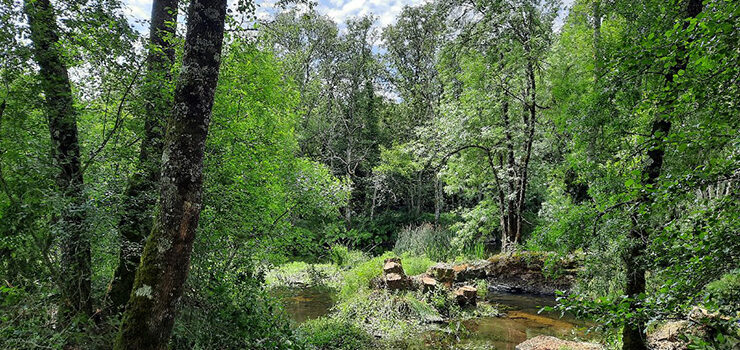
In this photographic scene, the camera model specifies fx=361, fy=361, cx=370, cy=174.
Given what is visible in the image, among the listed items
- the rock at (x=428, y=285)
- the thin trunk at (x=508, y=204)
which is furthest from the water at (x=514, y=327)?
the thin trunk at (x=508, y=204)

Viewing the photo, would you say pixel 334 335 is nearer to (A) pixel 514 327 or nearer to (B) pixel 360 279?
(B) pixel 360 279

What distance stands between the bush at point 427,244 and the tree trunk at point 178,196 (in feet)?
36.0

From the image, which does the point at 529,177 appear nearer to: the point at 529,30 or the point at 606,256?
the point at 529,30

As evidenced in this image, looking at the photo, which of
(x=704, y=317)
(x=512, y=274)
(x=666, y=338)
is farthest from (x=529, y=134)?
(x=704, y=317)

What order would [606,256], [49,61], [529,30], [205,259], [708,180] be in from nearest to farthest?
1. [708,180]
2. [49,61]
3. [205,259]
4. [606,256]
5. [529,30]

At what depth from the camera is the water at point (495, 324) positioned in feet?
18.9

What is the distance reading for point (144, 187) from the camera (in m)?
3.48

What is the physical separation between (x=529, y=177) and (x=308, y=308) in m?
8.04

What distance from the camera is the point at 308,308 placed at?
7770mm

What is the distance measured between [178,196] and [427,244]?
11759 millimetres

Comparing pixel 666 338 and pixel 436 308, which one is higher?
pixel 666 338

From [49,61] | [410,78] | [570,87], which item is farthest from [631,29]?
[410,78]

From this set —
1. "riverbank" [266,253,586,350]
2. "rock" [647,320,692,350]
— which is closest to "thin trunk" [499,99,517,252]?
"riverbank" [266,253,586,350]

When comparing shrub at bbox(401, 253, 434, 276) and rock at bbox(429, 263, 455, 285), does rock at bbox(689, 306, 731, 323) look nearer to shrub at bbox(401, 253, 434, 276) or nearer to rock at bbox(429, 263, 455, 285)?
rock at bbox(429, 263, 455, 285)
